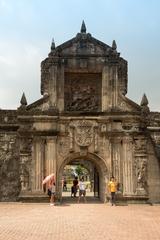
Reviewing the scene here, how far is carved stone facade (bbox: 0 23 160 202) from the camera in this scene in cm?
2034

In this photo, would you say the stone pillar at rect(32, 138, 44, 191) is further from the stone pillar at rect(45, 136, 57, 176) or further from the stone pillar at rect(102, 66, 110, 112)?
the stone pillar at rect(102, 66, 110, 112)

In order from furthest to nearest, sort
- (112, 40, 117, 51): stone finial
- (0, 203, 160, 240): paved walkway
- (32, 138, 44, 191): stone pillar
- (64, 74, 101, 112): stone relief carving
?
(112, 40, 117, 51): stone finial, (64, 74, 101, 112): stone relief carving, (32, 138, 44, 191): stone pillar, (0, 203, 160, 240): paved walkway

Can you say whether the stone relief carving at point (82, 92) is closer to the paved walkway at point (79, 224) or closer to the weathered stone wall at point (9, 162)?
the weathered stone wall at point (9, 162)

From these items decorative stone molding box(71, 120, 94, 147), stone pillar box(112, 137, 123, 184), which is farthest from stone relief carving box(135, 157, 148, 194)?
decorative stone molding box(71, 120, 94, 147)

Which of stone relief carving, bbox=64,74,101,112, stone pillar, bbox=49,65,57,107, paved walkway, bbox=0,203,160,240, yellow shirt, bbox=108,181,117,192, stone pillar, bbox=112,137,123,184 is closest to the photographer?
paved walkway, bbox=0,203,160,240

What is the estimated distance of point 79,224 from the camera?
12.9m

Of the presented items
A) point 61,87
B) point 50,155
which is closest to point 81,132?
point 50,155

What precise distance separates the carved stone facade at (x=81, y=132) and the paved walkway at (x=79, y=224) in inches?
→ 128

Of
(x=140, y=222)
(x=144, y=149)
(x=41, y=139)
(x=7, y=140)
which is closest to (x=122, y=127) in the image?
(x=144, y=149)

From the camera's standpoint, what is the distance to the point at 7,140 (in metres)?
21.0

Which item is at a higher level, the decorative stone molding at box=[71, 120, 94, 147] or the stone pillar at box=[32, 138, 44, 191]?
the decorative stone molding at box=[71, 120, 94, 147]

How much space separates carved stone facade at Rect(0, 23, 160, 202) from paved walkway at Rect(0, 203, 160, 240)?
3246 millimetres

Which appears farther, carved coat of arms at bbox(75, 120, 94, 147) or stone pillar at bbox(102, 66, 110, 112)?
stone pillar at bbox(102, 66, 110, 112)

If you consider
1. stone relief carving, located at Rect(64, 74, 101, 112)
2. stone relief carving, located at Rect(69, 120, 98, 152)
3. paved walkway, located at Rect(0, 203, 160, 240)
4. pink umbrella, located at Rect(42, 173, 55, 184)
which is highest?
stone relief carving, located at Rect(64, 74, 101, 112)
